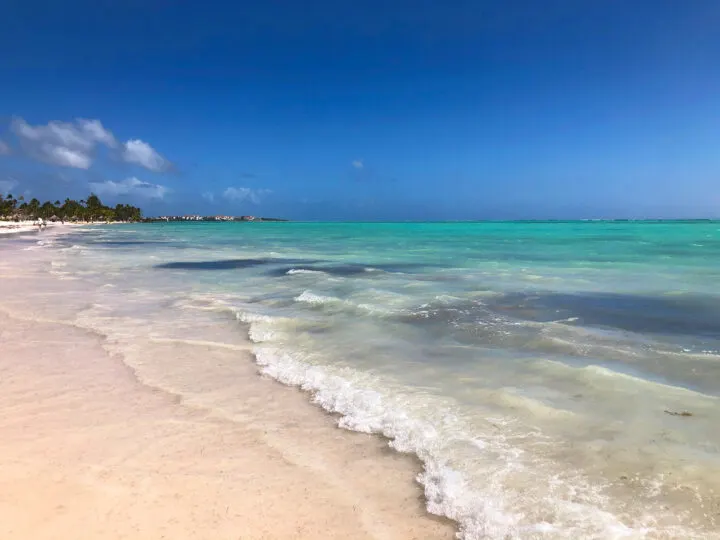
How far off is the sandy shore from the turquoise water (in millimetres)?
472

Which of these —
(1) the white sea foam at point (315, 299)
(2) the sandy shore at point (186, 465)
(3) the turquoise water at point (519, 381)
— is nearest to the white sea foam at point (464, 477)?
(3) the turquoise water at point (519, 381)

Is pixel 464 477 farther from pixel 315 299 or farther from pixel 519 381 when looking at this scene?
pixel 315 299

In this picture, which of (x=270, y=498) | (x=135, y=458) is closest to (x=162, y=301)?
(x=135, y=458)

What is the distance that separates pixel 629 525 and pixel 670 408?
2837 millimetres

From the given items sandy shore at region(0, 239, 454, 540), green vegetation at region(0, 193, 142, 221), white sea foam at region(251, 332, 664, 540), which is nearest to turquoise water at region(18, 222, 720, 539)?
white sea foam at region(251, 332, 664, 540)

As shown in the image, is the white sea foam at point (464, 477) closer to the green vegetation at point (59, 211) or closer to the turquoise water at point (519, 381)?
the turquoise water at point (519, 381)

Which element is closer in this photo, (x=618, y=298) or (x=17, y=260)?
(x=618, y=298)

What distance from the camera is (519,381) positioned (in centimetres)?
670

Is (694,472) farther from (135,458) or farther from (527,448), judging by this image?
(135,458)

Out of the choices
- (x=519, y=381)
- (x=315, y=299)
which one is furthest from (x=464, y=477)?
(x=315, y=299)

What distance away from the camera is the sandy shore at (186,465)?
358cm

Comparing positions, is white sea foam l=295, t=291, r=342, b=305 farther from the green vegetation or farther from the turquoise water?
the green vegetation

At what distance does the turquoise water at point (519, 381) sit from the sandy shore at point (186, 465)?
47cm

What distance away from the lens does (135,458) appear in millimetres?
4445
